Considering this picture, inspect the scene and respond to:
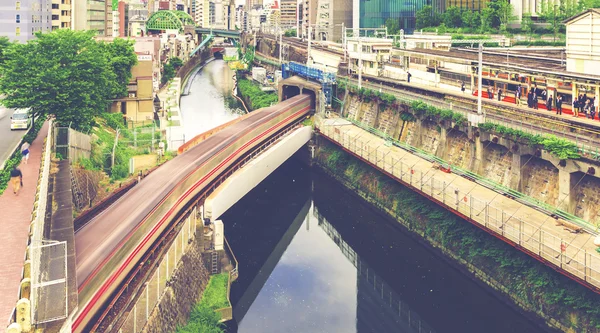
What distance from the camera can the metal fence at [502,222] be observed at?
88.3 feet

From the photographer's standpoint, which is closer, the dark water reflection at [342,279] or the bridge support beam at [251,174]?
the dark water reflection at [342,279]

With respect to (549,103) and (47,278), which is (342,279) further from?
(47,278)

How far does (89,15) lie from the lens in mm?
120812

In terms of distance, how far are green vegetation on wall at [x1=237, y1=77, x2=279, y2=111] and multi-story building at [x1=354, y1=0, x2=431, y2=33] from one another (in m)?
35.7

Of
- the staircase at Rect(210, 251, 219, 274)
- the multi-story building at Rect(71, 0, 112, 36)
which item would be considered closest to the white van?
the staircase at Rect(210, 251, 219, 274)

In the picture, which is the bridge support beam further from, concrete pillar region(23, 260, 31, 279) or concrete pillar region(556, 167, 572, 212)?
concrete pillar region(556, 167, 572, 212)

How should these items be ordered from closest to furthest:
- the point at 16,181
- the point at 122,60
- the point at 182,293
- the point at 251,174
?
the point at 182,293
the point at 16,181
the point at 251,174
the point at 122,60

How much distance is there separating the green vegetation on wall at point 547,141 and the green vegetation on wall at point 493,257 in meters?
6.23

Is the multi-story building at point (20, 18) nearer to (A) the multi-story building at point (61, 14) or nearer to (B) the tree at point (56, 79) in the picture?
(A) the multi-story building at point (61, 14)

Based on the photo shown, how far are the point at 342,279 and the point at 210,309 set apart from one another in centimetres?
1156

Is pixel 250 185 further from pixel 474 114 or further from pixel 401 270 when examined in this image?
pixel 474 114

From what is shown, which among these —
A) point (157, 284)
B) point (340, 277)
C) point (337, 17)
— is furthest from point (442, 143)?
point (337, 17)

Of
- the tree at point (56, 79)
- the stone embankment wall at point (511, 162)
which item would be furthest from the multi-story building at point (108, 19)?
the stone embankment wall at point (511, 162)

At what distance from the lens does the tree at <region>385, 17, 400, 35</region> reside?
121 metres
